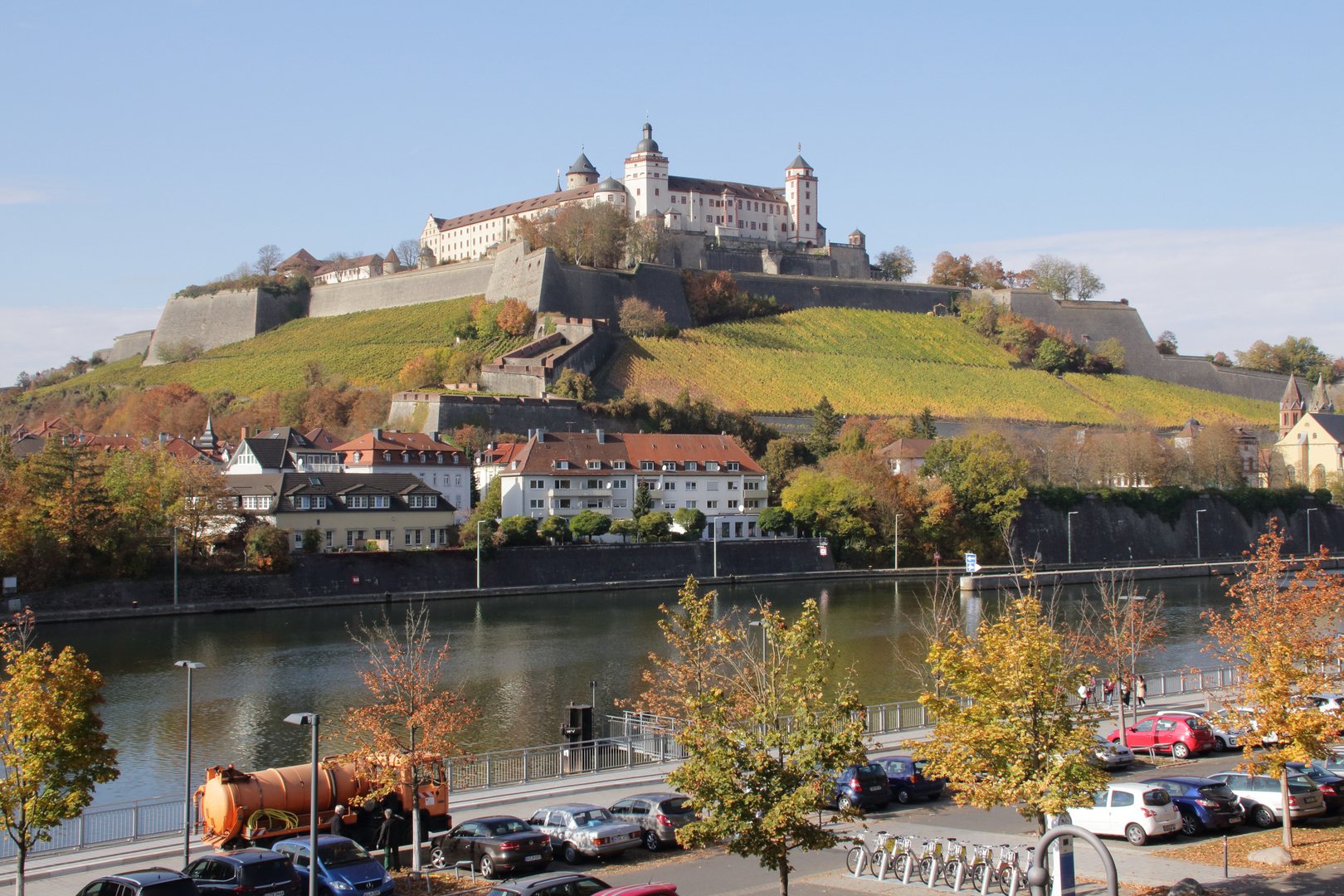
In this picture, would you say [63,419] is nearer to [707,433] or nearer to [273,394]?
[273,394]

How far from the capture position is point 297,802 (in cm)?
1744

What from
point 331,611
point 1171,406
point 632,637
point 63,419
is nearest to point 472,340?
point 63,419

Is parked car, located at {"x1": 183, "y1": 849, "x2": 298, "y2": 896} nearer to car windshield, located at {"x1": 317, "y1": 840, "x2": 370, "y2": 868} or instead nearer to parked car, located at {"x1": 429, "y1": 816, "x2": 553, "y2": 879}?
car windshield, located at {"x1": 317, "y1": 840, "x2": 370, "y2": 868}

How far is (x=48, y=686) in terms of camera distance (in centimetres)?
1499

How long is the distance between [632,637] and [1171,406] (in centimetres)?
7596

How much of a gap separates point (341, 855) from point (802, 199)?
4526 inches

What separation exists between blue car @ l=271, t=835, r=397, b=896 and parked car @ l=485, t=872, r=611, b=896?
2.16 metres

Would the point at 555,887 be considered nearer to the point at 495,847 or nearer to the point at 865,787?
the point at 495,847

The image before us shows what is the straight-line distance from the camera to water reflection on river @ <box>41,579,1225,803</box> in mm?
26938

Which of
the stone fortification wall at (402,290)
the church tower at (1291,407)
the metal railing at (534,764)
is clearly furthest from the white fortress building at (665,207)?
the metal railing at (534,764)

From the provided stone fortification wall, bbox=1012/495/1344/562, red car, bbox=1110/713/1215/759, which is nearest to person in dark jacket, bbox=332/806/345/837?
red car, bbox=1110/713/1215/759

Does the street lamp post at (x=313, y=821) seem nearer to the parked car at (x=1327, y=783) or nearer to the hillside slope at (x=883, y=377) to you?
the parked car at (x=1327, y=783)

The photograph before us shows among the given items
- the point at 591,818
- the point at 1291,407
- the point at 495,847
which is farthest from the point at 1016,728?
the point at 1291,407

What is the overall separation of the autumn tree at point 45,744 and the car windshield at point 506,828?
193 inches
